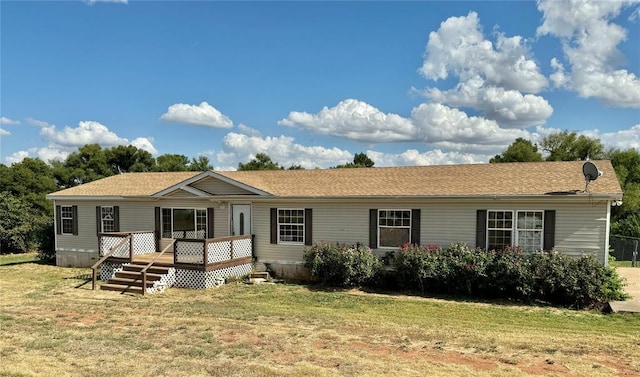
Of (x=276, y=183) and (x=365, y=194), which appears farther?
(x=276, y=183)

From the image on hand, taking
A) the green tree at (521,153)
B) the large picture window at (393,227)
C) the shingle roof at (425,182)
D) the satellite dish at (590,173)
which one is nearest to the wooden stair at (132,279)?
the shingle roof at (425,182)

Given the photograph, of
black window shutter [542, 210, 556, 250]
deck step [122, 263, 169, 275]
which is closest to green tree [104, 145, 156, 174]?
deck step [122, 263, 169, 275]

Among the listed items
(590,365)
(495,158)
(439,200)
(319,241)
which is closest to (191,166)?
(495,158)

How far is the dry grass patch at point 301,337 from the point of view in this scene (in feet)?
24.0

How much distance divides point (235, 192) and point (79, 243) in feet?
27.3

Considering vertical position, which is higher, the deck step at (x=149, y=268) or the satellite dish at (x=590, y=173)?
the satellite dish at (x=590, y=173)

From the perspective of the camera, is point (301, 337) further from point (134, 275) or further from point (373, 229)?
point (134, 275)

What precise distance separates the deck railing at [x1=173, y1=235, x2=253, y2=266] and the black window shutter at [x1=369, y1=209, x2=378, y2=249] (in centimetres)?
466

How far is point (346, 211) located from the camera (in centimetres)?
1541

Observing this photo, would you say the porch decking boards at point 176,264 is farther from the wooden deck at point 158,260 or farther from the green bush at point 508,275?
the green bush at point 508,275

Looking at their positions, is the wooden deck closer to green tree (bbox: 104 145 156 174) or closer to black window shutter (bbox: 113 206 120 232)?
black window shutter (bbox: 113 206 120 232)

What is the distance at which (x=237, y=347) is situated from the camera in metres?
8.41

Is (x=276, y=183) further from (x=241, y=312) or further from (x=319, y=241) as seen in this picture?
(x=241, y=312)

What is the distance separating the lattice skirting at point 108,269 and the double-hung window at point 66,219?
15.7 ft
